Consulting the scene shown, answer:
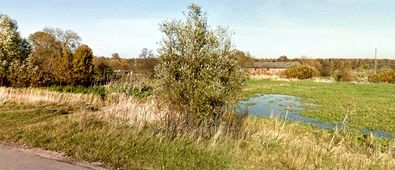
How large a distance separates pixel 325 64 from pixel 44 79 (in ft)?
332

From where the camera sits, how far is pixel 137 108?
43.3 ft

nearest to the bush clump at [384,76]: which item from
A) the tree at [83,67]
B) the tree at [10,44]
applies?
the tree at [83,67]

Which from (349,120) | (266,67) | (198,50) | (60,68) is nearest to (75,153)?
(198,50)

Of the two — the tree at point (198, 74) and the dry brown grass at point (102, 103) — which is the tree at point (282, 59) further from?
the tree at point (198, 74)

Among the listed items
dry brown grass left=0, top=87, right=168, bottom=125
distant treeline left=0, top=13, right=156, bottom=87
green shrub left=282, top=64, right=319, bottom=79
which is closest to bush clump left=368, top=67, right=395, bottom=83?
green shrub left=282, top=64, right=319, bottom=79

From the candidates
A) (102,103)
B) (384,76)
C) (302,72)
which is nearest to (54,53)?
(102,103)

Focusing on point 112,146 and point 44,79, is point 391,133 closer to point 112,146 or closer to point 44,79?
point 112,146

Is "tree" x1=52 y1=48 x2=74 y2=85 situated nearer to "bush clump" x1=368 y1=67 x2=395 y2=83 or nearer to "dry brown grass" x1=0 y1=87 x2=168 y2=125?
"dry brown grass" x1=0 y1=87 x2=168 y2=125

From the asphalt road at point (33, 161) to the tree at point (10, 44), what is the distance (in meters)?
24.2

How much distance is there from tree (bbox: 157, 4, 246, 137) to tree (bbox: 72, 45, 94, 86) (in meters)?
25.3

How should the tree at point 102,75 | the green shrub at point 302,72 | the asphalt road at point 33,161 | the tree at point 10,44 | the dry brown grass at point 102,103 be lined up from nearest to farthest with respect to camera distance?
the asphalt road at point 33,161 → the dry brown grass at point 102,103 → the tree at point 10,44 → the tree at point 102,75 → the green shrub at point 302,72

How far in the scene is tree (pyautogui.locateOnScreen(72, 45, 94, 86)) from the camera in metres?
34.2

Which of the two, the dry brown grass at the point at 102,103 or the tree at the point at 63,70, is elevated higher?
the tree at the point at 63,70

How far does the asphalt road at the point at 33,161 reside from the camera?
6.95 m
